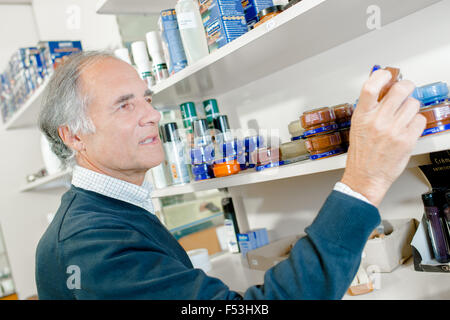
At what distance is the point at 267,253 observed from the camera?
1411 mm

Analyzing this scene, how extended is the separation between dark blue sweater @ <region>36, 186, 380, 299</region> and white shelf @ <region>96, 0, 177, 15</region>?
88 centimetres

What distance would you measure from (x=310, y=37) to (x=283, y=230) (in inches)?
31.2

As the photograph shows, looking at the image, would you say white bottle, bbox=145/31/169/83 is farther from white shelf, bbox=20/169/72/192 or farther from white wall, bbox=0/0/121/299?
white wall, bbox=0/0/121/299

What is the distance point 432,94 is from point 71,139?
35.0 inches

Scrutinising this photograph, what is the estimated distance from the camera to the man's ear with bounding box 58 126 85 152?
1.03 metres

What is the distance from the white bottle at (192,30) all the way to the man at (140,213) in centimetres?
28

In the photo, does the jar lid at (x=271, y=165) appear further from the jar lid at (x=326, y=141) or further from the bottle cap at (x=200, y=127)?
the bottle cap at (x=200, y=127)

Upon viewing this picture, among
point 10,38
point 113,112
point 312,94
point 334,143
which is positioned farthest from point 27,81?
point 334,143

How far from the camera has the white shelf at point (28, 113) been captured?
2023 millimetres

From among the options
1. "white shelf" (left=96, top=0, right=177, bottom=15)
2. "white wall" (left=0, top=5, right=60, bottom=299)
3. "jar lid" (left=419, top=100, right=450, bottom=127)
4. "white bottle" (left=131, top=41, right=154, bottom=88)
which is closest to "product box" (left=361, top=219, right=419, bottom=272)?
"jar lid" (left=419, top=100, right=450, bottom=127)

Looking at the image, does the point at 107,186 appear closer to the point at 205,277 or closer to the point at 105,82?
the point at 105,82

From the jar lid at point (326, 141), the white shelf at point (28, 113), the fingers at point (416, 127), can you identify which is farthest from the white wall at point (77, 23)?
the fingers at point (416, 127)

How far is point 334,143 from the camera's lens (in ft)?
3.01
